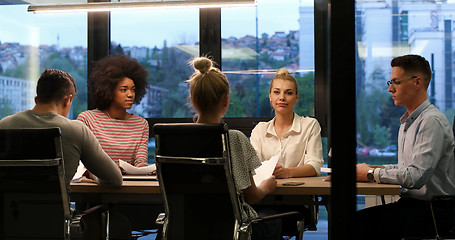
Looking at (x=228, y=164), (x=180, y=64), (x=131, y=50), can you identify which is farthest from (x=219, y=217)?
(x=180, y=64)

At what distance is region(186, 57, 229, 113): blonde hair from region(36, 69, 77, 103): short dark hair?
25.2 inches

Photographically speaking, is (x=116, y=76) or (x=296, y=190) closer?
(x=296, y=190)

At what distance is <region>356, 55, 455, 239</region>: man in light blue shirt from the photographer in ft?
6.89

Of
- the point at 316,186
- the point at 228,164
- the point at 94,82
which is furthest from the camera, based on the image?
the point at 94,82

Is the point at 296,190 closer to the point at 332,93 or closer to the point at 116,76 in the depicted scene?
the point at 332,93

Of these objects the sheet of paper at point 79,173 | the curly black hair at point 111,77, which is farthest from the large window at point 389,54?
the curly black hair at point 111,77

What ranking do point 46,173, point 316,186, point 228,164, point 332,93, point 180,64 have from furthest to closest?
point 180,64 → point 316,186 → point 46,173 → point 228,164 → point 332,93

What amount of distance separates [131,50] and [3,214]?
1645 mm

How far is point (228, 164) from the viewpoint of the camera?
86.0 inches

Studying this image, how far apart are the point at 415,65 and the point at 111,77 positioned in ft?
8.11

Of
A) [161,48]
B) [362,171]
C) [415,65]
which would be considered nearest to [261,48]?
[161,48]

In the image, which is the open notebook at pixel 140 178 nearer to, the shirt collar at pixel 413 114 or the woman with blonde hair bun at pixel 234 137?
the woman with blonde hair bun at pixel 234 137

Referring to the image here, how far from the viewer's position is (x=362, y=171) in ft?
6.16

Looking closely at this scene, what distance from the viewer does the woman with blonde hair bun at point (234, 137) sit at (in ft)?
7.55
